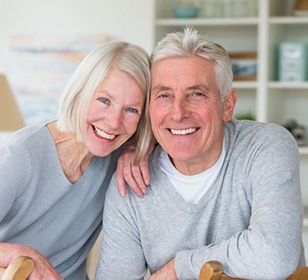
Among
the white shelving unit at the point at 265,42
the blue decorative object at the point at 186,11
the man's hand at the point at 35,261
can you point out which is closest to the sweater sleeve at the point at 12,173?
the man's hand at the point at 35,261

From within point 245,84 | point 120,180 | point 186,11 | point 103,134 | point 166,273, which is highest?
point 186,11

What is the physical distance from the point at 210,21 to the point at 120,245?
9.57 ft

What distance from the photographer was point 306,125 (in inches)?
202

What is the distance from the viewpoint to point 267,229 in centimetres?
194

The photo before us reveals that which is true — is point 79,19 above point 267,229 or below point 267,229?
above

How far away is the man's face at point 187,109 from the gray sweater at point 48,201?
0.33 meters

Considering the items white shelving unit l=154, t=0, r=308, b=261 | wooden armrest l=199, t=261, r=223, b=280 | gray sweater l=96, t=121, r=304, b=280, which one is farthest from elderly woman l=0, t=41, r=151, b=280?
white shelving unit l=154, t=0, r=308, b=261

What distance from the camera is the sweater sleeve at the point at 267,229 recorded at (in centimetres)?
192

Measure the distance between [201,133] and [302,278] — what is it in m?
A: 0.56

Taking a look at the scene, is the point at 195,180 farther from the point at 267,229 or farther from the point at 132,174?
the point at 267,229

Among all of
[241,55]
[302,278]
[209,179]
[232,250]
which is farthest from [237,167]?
[241,55]

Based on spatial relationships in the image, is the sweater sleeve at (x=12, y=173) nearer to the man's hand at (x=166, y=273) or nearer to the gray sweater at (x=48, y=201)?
the gray sweater at (x=48, y=201)

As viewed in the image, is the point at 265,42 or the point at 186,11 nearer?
the point at 265,42

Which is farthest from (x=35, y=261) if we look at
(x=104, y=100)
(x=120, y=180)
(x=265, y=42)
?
(x=265, y=42)
